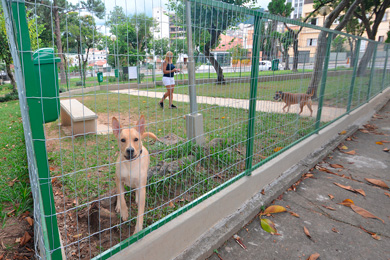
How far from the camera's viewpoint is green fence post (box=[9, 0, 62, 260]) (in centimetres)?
130

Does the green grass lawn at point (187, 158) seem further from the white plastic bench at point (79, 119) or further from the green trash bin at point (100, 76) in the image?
the green trash bin at point (100, 76)

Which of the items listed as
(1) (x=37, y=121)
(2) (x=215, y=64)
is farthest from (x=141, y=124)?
(2) (x=215, y=64)

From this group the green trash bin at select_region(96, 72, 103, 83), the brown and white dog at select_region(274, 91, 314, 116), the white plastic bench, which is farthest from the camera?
the white plastic bench

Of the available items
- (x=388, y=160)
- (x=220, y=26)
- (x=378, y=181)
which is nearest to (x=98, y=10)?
(x=220, y=26)

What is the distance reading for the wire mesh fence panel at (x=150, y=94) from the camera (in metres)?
1.49

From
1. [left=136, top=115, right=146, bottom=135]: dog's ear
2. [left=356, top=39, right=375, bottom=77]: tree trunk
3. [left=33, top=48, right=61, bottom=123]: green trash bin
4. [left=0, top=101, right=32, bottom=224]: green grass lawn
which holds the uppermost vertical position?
[left=356, top=39, right=375, bottom=77]: tree trunk

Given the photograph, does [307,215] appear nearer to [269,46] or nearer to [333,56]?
[269,46]

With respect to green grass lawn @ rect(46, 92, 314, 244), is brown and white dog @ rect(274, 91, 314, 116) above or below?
above

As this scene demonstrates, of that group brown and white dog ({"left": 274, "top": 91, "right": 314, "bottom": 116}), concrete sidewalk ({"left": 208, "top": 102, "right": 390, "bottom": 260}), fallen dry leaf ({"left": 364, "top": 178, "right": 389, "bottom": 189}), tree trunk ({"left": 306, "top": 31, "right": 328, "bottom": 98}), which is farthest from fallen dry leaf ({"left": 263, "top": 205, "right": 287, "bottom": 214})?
tree trunk ({"left": 306, "top": 31, "right": 328, "bottom": 98})

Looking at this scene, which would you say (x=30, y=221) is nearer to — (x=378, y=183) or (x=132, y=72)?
(x=132, y=72)

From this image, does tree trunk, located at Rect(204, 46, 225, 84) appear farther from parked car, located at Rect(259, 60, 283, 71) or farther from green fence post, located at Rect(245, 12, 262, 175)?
parked car, located at Rect(259, 60, 283, 71)

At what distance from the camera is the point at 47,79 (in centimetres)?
145

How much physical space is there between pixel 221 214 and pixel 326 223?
4.19ft

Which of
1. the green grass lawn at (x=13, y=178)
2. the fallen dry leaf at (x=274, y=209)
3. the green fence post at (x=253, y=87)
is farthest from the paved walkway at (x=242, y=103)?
the green grass lawn at (x=13, y=178)
